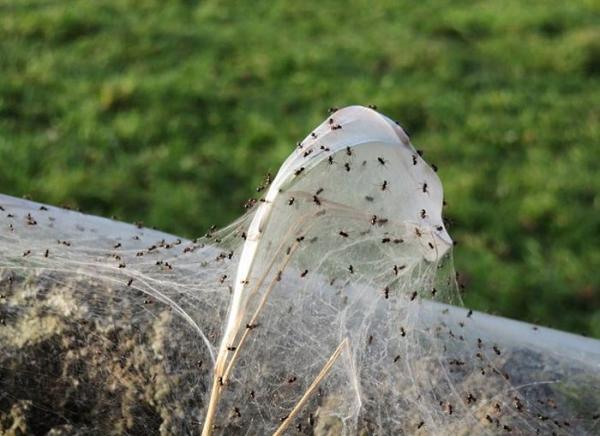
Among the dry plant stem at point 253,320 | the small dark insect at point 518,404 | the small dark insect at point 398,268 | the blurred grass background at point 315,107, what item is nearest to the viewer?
the dry plant stem at point 253,320

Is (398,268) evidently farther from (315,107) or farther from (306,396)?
(315,107)

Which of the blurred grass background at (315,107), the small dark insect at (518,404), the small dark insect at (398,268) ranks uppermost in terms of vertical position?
the small dark insect at (398,268)

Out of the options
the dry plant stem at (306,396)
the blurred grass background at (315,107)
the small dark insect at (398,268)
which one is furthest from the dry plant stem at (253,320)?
the blurred grass background at (315,107)

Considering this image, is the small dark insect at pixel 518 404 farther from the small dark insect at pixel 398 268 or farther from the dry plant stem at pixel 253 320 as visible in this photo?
the dry plant stem at pixel 253 320

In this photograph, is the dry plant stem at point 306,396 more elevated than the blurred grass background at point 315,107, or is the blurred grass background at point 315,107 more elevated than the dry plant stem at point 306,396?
the dry plant stem at point 306,396

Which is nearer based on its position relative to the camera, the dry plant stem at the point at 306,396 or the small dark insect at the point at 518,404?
the dry plant stem at the point at 306,396

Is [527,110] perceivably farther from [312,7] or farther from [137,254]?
[137,254]

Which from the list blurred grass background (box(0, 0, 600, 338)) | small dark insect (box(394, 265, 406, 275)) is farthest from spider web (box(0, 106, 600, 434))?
blurred grass background (box(0, 0, 600, 338))

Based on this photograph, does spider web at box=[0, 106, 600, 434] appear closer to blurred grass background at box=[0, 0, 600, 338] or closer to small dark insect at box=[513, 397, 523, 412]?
small dark insect at box=[513, 397, 523, 412]
